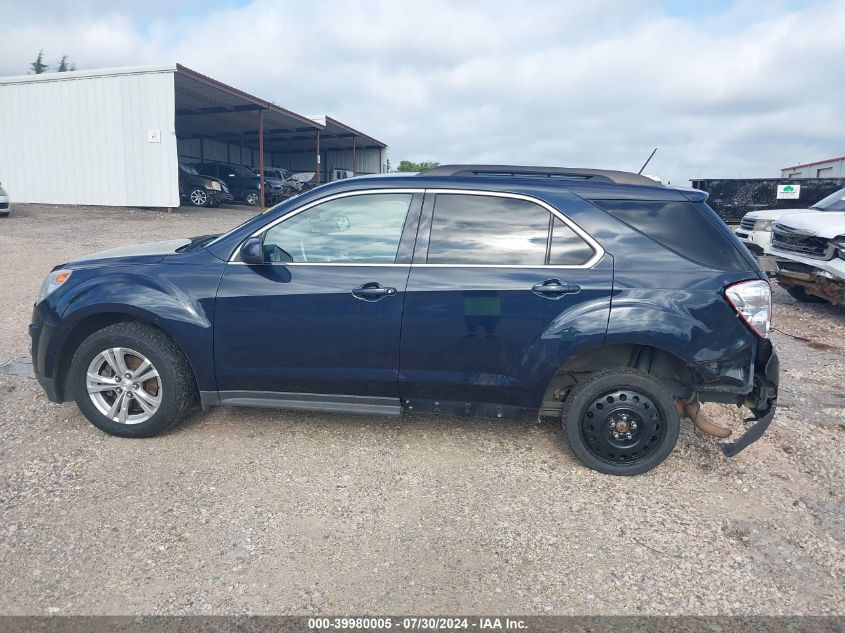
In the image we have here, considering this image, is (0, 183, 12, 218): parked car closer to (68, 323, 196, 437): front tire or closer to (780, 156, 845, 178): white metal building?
(68, 323, 196, 437): front tire

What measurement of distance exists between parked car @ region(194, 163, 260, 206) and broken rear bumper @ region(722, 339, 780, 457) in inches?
953

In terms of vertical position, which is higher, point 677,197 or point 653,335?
point 677,197

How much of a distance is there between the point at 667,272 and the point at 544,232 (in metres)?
0.71

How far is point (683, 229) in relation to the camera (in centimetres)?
343

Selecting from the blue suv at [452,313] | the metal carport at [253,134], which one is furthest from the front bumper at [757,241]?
the metal carport at [253,134]

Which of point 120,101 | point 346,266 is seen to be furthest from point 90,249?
point 346,266

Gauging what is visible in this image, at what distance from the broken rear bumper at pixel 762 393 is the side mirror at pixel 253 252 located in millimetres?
2920

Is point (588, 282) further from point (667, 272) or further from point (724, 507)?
point (724, 507)

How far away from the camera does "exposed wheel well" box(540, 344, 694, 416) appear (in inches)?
140

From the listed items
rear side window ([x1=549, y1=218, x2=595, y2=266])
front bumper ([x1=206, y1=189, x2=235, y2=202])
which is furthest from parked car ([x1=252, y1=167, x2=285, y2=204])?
rear side window ([x1=549, y1=218, x2=595, y2=266])

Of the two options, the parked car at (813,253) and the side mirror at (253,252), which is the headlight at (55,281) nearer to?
the side mirror at (253,252)

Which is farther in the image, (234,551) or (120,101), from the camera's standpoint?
→ (120,101)

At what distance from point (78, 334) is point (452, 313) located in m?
2.45

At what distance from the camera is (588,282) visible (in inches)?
132
